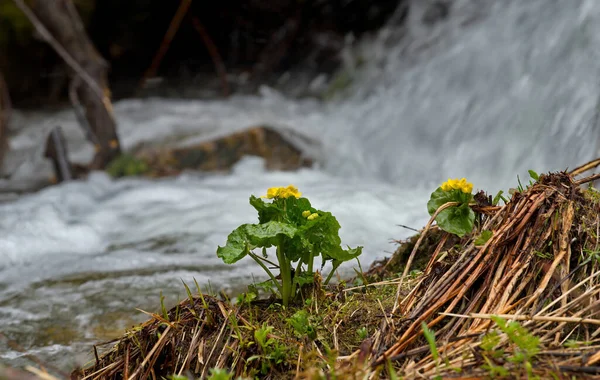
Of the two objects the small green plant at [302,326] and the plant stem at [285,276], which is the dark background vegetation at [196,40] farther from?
the small green plant at [302,326]

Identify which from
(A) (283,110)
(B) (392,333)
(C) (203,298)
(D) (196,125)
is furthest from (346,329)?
(A) (283,110)

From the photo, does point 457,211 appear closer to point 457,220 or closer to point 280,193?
point 457,220

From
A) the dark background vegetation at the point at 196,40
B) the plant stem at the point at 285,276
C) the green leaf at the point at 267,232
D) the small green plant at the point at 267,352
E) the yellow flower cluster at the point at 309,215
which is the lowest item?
the small green plant at the point at 267,352

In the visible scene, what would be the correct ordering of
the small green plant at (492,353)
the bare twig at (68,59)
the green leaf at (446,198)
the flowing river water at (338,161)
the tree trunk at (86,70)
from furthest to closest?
the tree trunk at (86,70), the bare twig at (68,59), the flowing river water at (338,161), the green leaf at (446,198), the small green plant at (492,353)

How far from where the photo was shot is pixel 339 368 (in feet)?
4.83

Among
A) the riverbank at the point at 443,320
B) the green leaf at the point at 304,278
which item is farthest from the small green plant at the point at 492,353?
the green leaf at the point at 304,278

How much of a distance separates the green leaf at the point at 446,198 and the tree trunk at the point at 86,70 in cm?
471

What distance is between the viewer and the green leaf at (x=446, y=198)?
2.00 m

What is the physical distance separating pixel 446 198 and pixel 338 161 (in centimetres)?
447

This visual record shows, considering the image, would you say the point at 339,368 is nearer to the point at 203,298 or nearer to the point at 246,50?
the point at 203,298

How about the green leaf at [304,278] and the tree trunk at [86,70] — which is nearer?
the green leaf at [304,278]

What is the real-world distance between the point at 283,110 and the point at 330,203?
4.26 meters

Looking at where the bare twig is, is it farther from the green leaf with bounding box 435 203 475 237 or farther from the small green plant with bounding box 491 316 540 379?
the small green plant with bounding box 491 316 540 379

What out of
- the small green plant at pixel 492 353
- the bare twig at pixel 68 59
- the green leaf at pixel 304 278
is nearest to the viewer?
the small green plant at pixel 492 353
